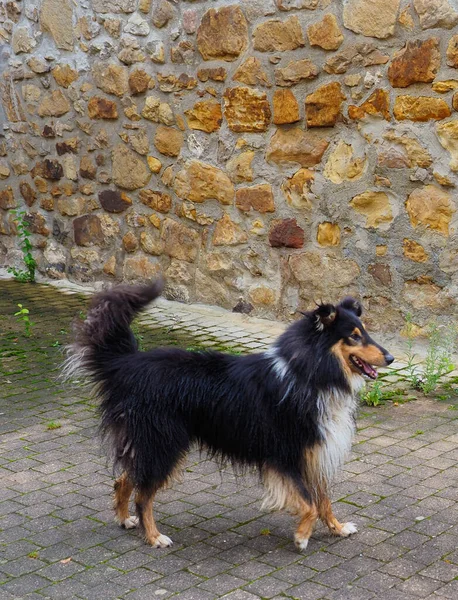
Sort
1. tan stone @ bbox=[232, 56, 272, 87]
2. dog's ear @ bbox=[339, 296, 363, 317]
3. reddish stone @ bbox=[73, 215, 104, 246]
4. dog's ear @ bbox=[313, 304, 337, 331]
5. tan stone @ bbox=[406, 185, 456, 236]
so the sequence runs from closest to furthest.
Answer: dog's ear @ bbox=[313, 304, 337, 331], dog's ear @ bbox=[339, 296, 363, 317], tan stone @ bbox=[406, 185, 456, 236], tan stone @ bbox=[232, 56, 272, 87], reddish stone @ bbox=[73, 215, 104, 246]

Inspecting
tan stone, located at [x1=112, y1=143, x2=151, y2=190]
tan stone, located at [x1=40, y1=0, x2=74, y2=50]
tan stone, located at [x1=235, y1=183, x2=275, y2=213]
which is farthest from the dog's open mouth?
tan stone, located at [x1=40, y1=0, x2=74, y2=50]

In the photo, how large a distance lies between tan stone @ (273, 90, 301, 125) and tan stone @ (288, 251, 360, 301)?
1128 millimetres

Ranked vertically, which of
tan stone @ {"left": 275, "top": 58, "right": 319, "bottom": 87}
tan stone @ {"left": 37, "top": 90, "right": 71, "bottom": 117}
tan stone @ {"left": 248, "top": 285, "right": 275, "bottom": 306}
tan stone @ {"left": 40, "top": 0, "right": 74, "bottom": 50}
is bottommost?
tan stone @ {"left": 248, "top": 285, "right": 275, "bottom": 306}

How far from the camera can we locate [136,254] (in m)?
9.45

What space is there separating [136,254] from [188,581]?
567 cm

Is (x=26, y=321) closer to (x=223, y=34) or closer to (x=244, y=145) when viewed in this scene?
(x=244, y=145)

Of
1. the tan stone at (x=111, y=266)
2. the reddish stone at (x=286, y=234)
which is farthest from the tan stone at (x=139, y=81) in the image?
the reddish stone at (x=286, y=234)

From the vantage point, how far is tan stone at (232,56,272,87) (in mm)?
7906

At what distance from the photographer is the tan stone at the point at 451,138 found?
6.84 metres

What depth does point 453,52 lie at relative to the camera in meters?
6.73

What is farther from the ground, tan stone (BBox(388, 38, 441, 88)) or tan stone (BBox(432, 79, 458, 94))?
tan stone (BBox(388, 38, 441, 88))

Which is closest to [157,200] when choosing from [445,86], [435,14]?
[445,86]

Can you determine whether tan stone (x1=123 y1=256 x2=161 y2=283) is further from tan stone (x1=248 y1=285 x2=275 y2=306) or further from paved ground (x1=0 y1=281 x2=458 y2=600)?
paved ground (x1=0 y1=281 x2=458 y2=600)

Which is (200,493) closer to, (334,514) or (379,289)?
(334,514)
